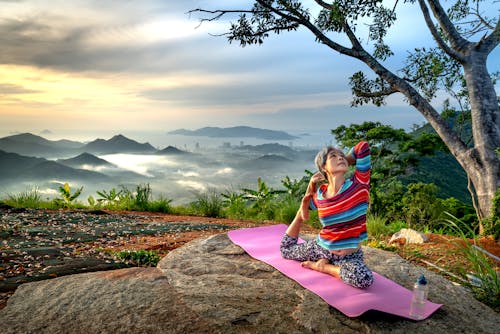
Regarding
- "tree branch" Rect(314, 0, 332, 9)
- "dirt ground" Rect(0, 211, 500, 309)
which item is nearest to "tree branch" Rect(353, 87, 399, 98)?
"tree branch" Rect(314, 0, 332, 9)

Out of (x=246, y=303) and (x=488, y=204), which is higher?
(x=488, y=204)

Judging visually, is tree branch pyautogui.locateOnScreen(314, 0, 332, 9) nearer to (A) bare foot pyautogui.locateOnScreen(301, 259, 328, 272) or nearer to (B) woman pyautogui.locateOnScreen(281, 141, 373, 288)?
(B) woman pyautogui.locateOnScreen(281, 141, 373, 288)

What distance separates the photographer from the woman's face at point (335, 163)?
388 cm

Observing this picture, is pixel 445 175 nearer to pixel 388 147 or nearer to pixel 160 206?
pixel 388 147

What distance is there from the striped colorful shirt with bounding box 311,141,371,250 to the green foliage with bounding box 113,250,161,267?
1.94 meters

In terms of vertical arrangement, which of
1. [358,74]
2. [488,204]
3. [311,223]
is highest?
[358,74]

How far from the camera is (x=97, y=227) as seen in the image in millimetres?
6934

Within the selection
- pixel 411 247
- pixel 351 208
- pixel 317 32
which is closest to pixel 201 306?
pixel 351 208

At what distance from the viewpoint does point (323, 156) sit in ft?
13.2

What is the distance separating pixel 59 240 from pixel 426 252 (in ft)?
15.2

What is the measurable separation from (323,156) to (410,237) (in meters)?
2.56

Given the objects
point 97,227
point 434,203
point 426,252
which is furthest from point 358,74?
point 97,227

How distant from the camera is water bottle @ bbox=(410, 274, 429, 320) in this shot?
3412 millimetres

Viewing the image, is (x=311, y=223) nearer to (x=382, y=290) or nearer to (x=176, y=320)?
(x=382, y=290)
